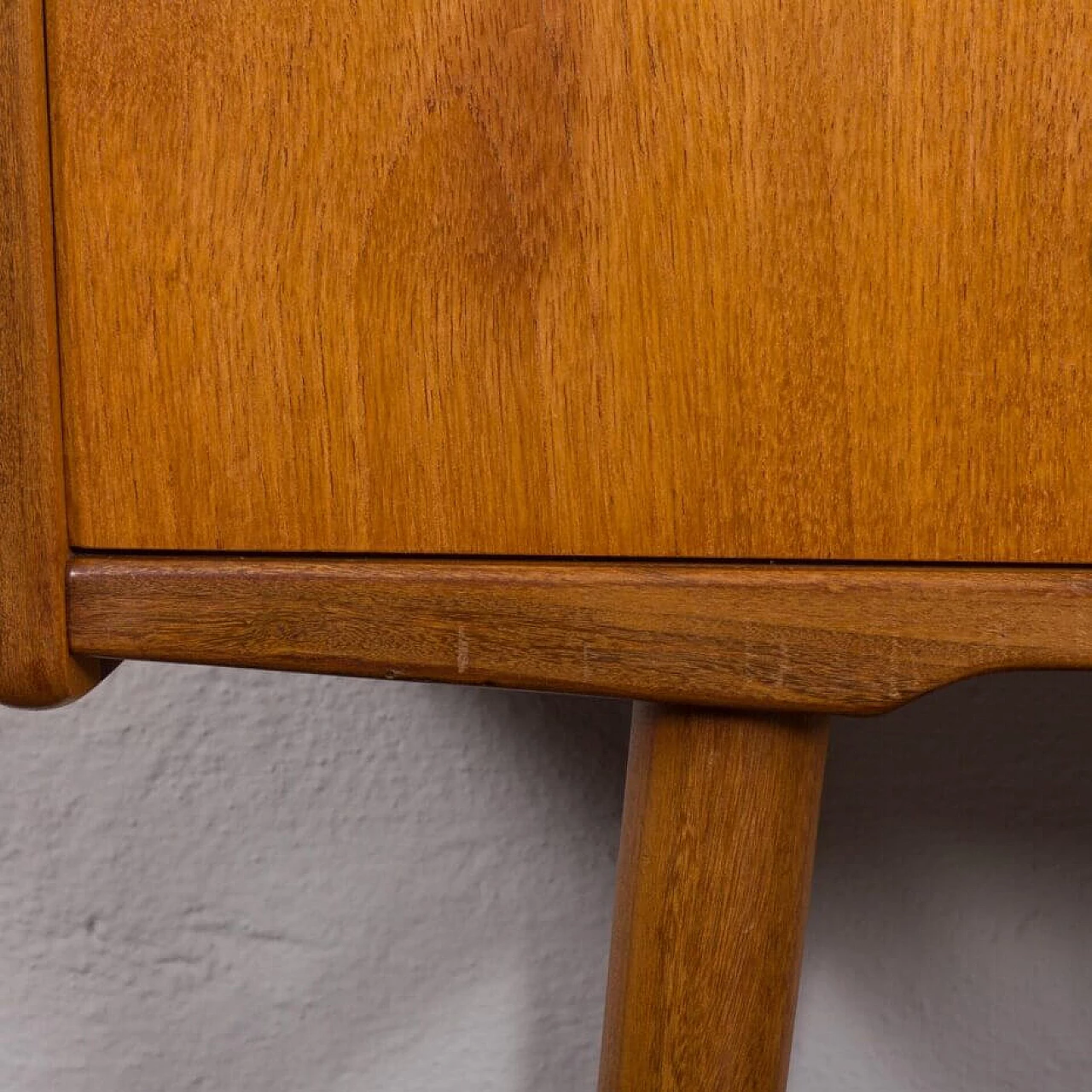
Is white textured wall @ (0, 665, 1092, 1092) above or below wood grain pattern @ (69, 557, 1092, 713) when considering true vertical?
below

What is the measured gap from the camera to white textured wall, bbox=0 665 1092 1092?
551 mm

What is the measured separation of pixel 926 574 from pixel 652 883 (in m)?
0.09

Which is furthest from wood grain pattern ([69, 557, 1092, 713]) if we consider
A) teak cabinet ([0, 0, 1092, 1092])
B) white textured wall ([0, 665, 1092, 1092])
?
white textured wall ([0, 665, 1092, 1092])

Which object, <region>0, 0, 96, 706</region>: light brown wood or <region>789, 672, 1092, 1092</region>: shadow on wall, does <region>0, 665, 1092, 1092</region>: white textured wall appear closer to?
<region>789, 672, 1092, 1092</region>: shadow on wall

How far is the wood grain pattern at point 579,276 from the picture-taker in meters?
0.24

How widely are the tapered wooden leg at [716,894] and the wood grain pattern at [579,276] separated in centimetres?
5

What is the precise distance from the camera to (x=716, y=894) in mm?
281

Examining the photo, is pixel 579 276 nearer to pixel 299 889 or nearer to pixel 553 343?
pixel 553 343

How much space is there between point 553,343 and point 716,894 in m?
0.12

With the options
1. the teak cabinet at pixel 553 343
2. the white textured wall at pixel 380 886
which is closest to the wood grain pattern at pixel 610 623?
the teak cabinet at pixel 553 343

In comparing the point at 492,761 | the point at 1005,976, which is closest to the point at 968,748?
the point at 1005,976

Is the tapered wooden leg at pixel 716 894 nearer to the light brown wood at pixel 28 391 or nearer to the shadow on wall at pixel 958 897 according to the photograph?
the light brown wood at pixel 28 391

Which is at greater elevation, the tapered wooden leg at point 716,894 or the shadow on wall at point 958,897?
the tapered wooden leg at point 716,894

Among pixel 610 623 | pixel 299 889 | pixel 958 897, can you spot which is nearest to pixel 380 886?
pixel 299 889
